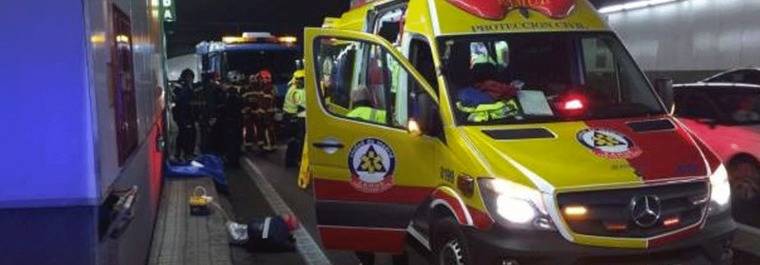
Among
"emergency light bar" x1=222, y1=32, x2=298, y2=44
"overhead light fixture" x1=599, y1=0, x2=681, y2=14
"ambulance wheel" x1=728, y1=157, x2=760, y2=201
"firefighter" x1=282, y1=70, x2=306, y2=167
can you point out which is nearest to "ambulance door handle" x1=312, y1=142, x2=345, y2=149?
"ambulance wheel" x1=728, y1=157, x2=760, y2=201

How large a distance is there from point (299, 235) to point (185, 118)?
20.4ft

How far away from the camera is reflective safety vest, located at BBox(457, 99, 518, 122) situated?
5467 mm

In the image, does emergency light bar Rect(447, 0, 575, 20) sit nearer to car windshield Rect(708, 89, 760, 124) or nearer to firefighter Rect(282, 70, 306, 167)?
car windshield Rect(708, 89, 760, 124)

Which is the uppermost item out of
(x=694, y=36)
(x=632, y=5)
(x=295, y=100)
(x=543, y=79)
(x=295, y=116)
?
(x=632, y=5)

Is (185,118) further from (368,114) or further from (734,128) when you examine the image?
(368,114)

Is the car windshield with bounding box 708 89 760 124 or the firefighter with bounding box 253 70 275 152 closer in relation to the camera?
the car windshield with bounding box 708 89 760 124

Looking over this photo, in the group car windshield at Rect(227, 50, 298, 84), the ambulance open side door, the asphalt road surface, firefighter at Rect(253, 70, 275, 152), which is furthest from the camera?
car windshield at Rect(227, 50, 298, 84)

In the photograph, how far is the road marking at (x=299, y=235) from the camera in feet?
24.4

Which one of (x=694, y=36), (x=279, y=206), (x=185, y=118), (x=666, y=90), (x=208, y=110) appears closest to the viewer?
(x=666, y=90)

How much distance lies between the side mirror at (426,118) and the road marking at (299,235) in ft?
7.45

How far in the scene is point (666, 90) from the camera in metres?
5.86

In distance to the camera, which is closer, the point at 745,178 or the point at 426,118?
the point at 426,118

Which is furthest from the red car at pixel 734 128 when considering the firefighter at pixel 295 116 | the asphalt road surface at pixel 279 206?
the firefighter at pixel 295 116

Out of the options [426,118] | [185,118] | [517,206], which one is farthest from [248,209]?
[517,206]
